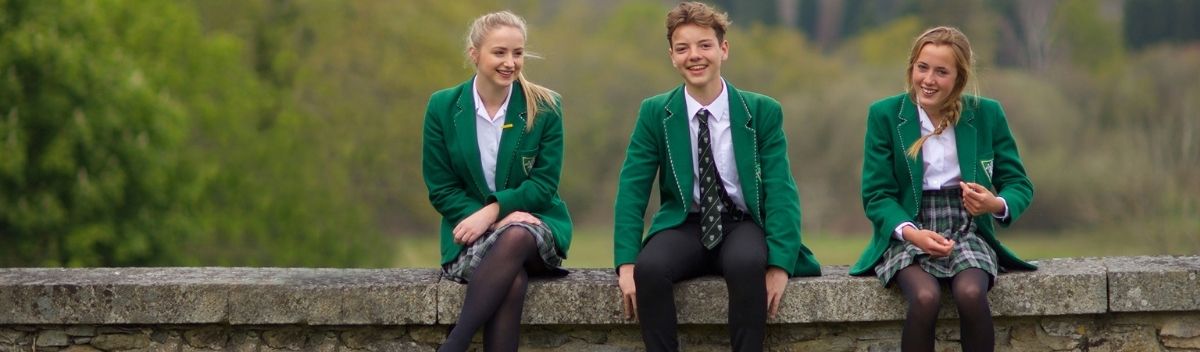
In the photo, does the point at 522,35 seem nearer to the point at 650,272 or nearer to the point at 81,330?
the point at 650,272

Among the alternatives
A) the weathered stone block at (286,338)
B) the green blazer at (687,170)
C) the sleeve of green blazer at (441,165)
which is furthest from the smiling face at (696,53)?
the weathered stone block at (286,338)

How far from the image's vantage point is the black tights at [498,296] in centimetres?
492

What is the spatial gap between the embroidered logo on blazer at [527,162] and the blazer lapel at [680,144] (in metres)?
0.47

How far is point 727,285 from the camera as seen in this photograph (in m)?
4.95

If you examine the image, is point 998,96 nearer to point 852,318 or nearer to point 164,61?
point 164,61

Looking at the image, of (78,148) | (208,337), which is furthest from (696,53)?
(78,148)

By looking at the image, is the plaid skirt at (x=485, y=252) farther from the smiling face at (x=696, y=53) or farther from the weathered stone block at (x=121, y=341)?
the weathered stone block at (x=121, y=341)

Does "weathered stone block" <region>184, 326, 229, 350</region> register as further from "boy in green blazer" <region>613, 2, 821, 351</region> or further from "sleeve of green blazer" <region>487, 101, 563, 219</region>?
"boy in green blazer" <region>613, 2, 821, 351</region>

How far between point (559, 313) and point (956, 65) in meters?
1.52

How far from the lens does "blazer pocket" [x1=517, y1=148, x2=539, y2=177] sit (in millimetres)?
5309

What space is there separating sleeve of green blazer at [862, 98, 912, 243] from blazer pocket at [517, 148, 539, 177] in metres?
1.10

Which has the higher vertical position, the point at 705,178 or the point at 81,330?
the point at 705,178

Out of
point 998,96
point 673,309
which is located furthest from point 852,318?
point 998,96

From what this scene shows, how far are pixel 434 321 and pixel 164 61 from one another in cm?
2271
